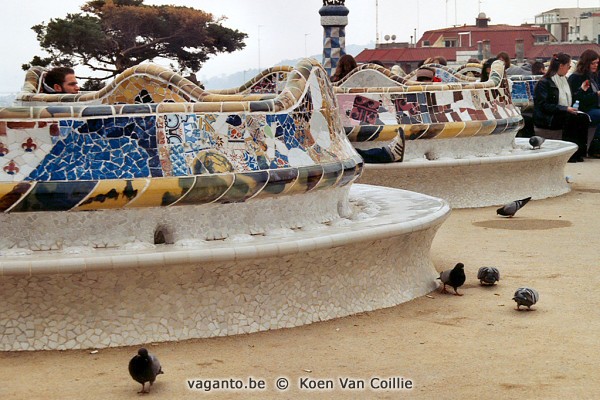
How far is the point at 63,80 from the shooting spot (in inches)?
434

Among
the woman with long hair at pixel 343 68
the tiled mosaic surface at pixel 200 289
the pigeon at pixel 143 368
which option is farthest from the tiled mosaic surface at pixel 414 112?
the pigeon at pixel 143 368

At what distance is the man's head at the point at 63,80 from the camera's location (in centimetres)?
1097

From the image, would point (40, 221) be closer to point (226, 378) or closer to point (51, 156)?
point (51, 156)

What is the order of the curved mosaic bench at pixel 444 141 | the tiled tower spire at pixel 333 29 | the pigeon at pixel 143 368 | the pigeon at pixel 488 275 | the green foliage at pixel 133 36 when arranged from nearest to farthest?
1. the pigeon at pixel 143 368
2. the pigeon at pixel 488 275
3. the curved mosaic bench at pixel 444 141
4. the tiled tower spire at pixel 333 29
5. the green foliage at pixel 133 36

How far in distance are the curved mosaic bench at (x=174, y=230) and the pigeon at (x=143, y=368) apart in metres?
0.89

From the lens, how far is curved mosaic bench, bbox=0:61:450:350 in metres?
7.21

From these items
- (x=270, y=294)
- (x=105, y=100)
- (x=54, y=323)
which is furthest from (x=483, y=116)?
(x=54, y=323)

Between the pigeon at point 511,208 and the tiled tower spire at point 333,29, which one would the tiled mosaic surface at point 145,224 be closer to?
the pigeon at point 511,208

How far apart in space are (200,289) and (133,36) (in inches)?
1476

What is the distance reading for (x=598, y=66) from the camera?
20.2 m

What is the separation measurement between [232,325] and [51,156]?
1.46 metres

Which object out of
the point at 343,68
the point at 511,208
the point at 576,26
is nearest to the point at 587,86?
the point at 343,68

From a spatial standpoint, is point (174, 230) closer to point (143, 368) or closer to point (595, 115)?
point (143, 368)

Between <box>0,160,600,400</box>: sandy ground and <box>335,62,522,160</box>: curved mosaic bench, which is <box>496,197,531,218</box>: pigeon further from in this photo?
<box>0,160,600,400</box>: sandy ground
